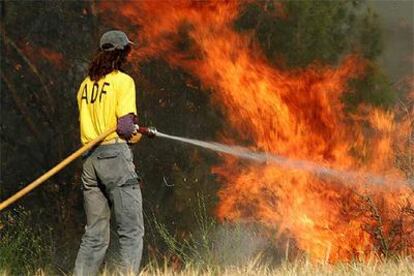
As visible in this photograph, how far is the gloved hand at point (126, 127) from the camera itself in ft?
22.7

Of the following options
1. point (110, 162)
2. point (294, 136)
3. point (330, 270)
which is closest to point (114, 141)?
point (110, 162)

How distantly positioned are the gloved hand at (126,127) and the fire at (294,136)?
111 inches

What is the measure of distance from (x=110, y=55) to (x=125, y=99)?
15.5 inches

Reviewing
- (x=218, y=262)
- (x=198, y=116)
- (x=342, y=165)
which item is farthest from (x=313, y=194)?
(x=198, y=116)

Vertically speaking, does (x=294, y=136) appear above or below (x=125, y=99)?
below

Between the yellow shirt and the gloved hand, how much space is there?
62mm

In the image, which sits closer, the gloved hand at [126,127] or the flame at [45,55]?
the gloved hand at [126,127]

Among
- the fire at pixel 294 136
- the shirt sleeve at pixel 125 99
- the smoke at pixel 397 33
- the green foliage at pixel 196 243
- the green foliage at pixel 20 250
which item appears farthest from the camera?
the smoke at pixel 397 33

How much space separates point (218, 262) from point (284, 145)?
5.51ft

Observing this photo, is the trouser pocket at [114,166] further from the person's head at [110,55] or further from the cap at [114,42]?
the cap at [114,42]

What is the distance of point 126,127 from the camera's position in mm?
6914

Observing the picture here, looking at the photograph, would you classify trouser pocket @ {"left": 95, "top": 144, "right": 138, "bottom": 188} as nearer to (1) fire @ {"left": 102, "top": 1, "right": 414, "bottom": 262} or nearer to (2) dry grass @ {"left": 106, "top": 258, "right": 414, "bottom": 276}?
(2) dry grass @ {"left": 106, "top": 258, "right": 414, "bottom": 276}

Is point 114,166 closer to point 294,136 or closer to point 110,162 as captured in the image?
point 110,162

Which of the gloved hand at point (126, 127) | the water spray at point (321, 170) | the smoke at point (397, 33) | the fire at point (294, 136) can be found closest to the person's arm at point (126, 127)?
the gloved hand at point (126, 127)
